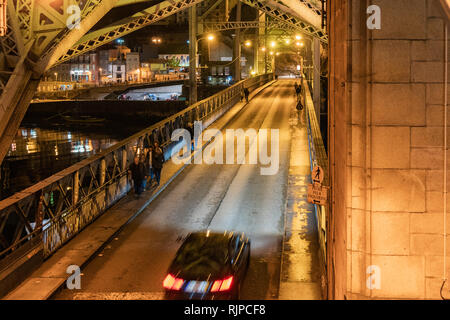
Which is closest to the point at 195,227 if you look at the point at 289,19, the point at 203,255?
the point at 203,255

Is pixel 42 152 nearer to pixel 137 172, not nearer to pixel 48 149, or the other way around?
pixel 48 149

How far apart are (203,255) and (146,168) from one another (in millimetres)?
9489

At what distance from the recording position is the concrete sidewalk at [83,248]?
40.8 feet

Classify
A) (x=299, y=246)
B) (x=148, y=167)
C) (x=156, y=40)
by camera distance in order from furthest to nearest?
(x=156, y=40) < (x=148, y=167) < (x=299, y=246)

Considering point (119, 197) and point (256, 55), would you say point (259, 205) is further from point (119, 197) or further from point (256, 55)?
point (256, 55)

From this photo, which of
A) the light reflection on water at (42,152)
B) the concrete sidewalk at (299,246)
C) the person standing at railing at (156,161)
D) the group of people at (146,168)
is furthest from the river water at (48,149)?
→ the concrete sidewalk at (299,246)

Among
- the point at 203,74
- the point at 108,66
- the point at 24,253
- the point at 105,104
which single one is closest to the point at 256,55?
the point at 203,74

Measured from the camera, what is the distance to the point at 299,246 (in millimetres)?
15359

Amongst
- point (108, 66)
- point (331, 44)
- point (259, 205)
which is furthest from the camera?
point (108, 66)

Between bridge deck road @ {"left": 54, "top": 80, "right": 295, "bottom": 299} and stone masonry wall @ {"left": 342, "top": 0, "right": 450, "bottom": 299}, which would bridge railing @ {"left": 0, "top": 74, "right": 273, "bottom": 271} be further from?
stone masonry wall @ {"left": 342, "top": 0, "right": 450, "bottom": 299}

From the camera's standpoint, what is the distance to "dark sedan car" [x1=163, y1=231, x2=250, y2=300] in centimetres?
1101

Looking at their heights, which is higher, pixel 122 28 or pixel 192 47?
pixel 192 47

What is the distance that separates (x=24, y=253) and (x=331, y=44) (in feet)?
28.9
